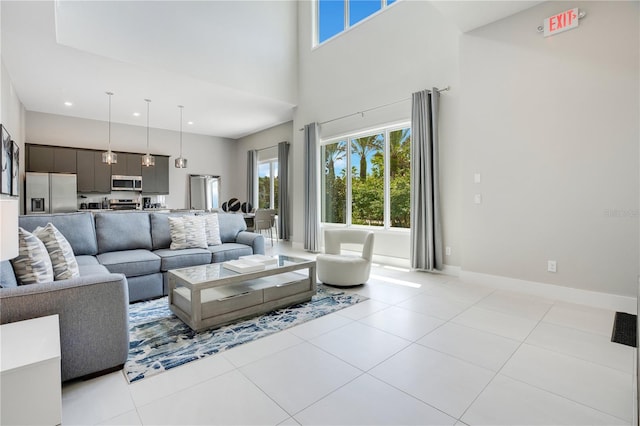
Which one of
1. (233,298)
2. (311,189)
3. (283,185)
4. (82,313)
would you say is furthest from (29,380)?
(283,185)

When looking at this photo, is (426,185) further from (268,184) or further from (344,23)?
(268,184)

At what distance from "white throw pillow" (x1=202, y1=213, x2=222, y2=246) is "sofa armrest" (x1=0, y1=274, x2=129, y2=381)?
2295mm


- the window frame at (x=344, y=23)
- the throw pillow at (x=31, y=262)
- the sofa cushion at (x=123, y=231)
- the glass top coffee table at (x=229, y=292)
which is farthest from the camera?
the window frame at (x=344, y=23)

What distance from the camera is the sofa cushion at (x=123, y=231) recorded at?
3600 mm

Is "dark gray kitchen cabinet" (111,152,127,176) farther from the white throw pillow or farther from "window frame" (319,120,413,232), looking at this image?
"window frame" (319,120,413,232)

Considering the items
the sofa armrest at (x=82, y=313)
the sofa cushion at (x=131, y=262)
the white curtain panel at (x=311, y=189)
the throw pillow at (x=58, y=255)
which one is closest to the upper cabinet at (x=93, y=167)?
the white curtain panel at (x=311, y=189)

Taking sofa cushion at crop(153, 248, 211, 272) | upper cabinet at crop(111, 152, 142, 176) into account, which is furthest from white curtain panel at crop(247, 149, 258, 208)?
sofa cushion at crop(153, 248, 211, 272)

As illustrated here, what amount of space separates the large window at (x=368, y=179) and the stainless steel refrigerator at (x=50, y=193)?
5.63m

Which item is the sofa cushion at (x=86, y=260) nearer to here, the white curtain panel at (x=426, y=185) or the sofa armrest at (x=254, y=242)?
the sofa armrest at (x=254, y=242)

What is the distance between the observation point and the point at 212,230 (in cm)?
433

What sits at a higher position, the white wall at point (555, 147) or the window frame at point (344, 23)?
the window frame at point (344, 23)

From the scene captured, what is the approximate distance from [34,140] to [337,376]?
27.9 ft

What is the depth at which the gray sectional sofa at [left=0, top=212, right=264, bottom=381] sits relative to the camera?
1752mm

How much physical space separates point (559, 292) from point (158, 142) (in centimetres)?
925
